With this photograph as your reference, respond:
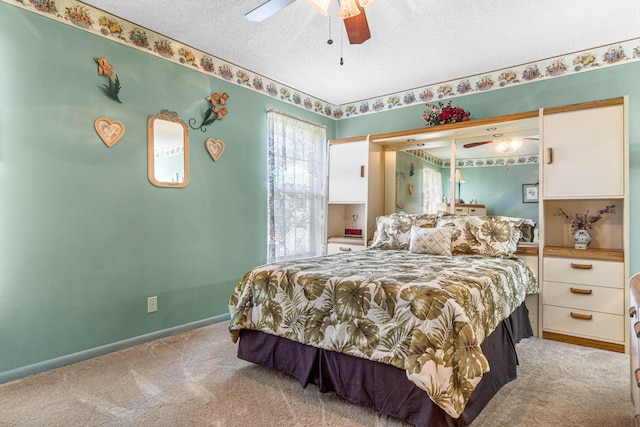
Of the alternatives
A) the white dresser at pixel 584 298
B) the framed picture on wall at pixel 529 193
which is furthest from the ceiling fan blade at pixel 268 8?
the white dresser at pixel 584 298

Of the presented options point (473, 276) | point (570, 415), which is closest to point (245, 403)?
point (473, 276)

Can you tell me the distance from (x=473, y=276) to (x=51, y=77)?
3.04 meters

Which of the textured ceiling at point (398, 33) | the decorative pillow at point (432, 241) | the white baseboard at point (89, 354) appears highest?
the textured ceiling at point (398, 33)

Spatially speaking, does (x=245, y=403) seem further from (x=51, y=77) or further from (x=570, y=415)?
(x=51, y=77)

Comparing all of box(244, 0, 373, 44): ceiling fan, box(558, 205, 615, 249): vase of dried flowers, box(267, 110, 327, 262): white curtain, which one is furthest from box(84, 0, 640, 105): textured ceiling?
box(558, 205, 615, 249): vase of dried flowers

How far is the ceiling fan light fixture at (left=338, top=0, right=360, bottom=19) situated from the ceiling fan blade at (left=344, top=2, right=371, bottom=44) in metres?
0.05

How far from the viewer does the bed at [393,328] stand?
1.54 metres

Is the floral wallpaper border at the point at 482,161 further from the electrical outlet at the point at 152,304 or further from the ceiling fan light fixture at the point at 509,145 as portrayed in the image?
the electrical outlet at the point at 152,304

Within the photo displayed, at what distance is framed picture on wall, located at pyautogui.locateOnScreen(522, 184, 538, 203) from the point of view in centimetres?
318

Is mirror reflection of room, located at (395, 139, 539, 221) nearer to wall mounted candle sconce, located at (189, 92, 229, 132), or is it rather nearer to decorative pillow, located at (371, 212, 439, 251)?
decorative pillow, located at (371, 212, 439, 251)

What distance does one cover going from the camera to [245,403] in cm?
188

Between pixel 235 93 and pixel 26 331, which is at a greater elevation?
pixel 235 93

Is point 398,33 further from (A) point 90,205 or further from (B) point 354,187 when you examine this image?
(A) point 90,205

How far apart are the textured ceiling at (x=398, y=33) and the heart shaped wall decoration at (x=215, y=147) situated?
2.67ft
